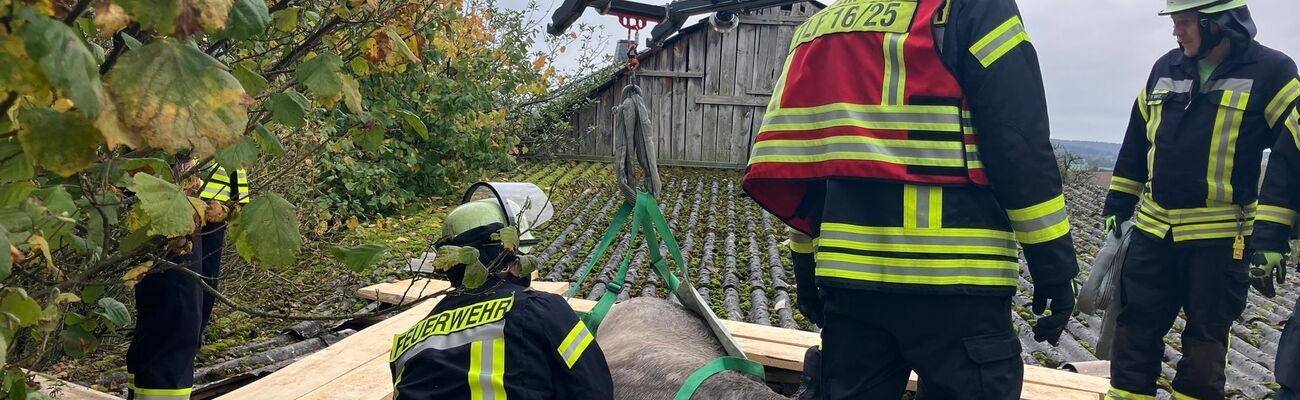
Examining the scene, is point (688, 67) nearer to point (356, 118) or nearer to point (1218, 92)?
point (1218, 92)

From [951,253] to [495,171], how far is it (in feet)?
29.7

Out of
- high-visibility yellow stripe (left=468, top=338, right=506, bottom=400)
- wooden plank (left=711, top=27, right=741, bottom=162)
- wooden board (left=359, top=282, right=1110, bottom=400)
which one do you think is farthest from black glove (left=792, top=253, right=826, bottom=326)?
wooden plank (left=711, top=27, right=741, bottom=162)

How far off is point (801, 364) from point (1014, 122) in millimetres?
1830

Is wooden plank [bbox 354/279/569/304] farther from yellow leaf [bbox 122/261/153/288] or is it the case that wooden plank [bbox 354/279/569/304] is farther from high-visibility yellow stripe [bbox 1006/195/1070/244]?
yellow leaf [bbox 122/261/153/288]

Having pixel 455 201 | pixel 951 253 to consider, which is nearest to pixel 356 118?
pixel 951 253

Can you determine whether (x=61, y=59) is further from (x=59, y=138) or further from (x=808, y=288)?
(x=808, y=288)

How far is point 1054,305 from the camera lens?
7.46 ft

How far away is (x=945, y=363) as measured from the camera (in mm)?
2172

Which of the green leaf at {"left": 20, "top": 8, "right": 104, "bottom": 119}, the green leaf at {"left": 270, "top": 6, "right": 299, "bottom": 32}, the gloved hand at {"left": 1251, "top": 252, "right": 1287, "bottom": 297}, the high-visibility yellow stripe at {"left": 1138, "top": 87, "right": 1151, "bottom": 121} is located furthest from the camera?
the high-visibility yellow stripe at {"left": 1138, "top": 87, "right": 1151, "bottom": 121}

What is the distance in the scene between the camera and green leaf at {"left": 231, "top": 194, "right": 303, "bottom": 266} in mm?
1122

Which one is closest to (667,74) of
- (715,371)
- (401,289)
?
(401,289)

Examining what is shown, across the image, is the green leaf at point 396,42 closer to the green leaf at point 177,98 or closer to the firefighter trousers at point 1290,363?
the green leaf at point 177,98

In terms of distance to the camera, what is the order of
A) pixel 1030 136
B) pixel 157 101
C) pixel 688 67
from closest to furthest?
pixel 157 101, pixel 1030 136, pixel 688 67

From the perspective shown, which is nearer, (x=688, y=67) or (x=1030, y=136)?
(x=1030, y=136)
